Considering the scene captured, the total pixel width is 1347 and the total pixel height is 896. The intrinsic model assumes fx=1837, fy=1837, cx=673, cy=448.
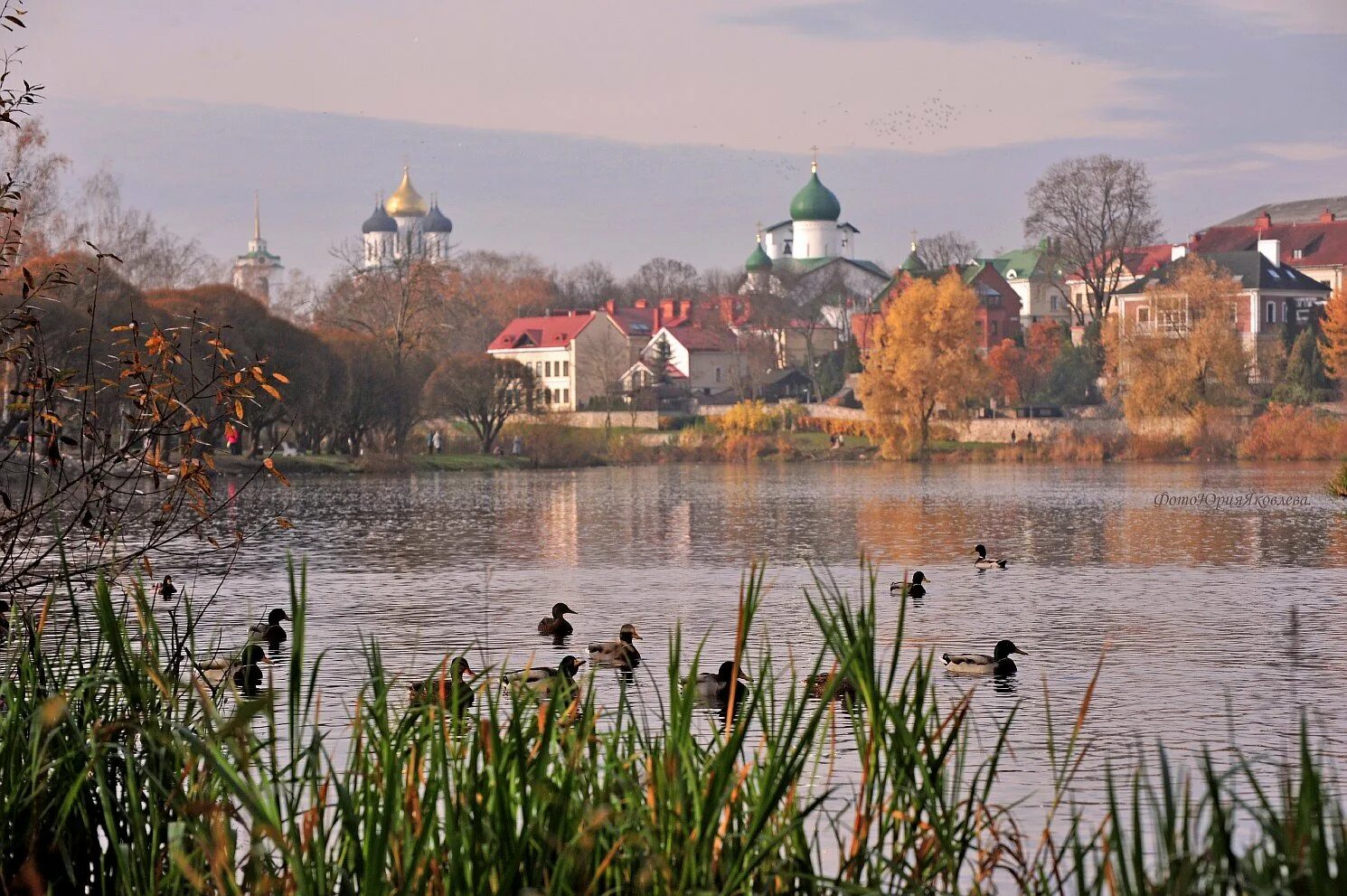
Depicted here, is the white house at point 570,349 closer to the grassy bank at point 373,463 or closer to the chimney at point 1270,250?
the chimney at point 1270,250

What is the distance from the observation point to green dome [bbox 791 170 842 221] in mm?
148125

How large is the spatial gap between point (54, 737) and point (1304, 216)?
125 meters

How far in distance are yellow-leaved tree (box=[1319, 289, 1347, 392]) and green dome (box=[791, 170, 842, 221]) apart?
7259 centimetres

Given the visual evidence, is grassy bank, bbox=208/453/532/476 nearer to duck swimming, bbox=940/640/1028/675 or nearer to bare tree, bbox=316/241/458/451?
bare tree, bbox=316/241/458/451

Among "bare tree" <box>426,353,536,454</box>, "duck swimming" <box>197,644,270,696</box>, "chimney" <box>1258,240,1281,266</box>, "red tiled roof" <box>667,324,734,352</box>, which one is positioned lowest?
"duck swimming" <box>197,644,270,696</box>

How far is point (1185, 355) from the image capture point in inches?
2537

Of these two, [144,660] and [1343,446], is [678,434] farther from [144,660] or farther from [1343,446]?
[144,660]

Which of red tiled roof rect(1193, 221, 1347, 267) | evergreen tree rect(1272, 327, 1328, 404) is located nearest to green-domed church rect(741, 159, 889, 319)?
red tiled roof rect(1193, 221, 1347, 267)

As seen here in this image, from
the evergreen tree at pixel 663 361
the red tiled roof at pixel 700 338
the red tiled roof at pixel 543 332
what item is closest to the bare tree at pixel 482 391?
the evergreen tree at pixel 663 361

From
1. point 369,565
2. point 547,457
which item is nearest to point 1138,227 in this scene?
point 547,457

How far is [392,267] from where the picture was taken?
6988 cm

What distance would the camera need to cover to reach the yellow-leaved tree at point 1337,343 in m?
74.1

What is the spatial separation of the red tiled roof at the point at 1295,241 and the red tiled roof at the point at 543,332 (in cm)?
3845

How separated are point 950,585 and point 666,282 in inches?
4728
